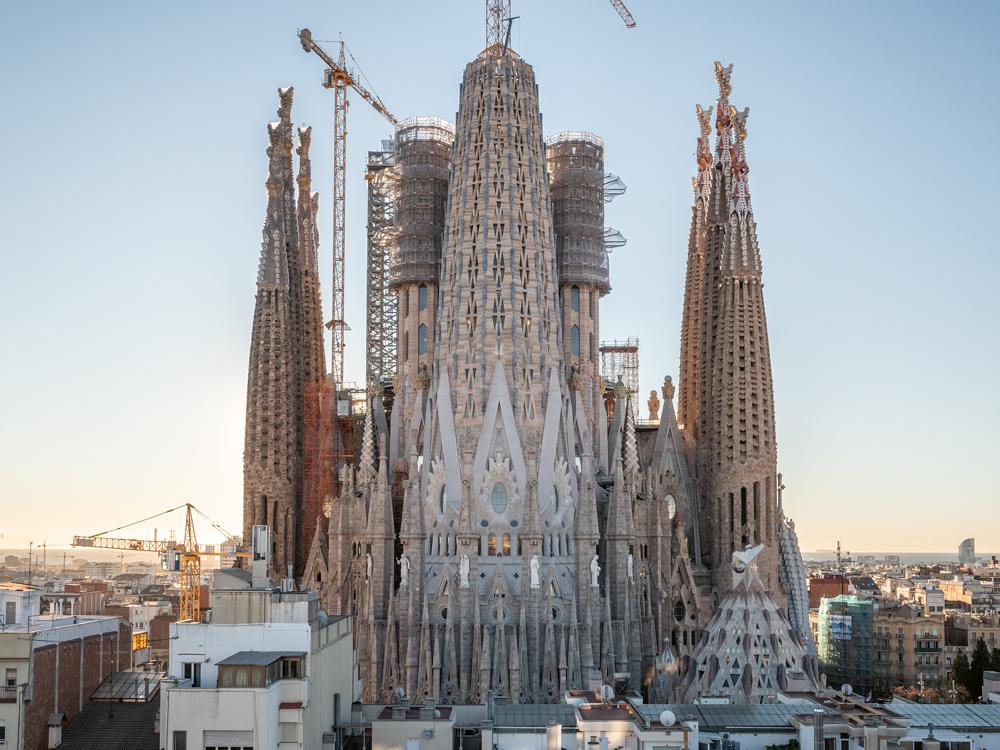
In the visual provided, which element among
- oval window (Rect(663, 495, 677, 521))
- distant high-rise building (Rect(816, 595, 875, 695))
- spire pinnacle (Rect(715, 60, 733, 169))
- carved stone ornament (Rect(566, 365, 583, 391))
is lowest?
distant high-rise building (Rect(816, 595, 875, 695))

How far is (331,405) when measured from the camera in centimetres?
7894

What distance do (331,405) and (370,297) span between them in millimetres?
15810

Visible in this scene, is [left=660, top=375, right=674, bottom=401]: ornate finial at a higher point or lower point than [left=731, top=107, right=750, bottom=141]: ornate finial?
lower

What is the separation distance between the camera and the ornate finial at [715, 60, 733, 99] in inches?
3191

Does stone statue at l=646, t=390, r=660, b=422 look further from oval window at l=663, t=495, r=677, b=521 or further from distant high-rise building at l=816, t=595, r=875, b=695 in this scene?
distant high-rise building at l=816, t=595, r=875, b=695

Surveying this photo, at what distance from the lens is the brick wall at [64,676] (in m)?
41.5

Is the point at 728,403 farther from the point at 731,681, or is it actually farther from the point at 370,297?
the point at 370,297

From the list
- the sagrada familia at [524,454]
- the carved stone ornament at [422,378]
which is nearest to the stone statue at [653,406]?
the sagrada familia at [524,454]

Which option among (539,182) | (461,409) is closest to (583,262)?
(539,182)

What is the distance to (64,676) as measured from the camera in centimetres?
4419

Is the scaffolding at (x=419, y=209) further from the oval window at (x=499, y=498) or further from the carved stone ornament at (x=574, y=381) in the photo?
the oval window at (x=499, y=498)

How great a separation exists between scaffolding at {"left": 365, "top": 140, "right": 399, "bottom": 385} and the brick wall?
43.4 meters

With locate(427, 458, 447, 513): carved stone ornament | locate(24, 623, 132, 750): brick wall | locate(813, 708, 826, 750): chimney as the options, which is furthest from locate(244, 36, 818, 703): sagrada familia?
locate(813, 708, 826, 750): chimney

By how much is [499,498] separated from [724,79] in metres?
32.9
